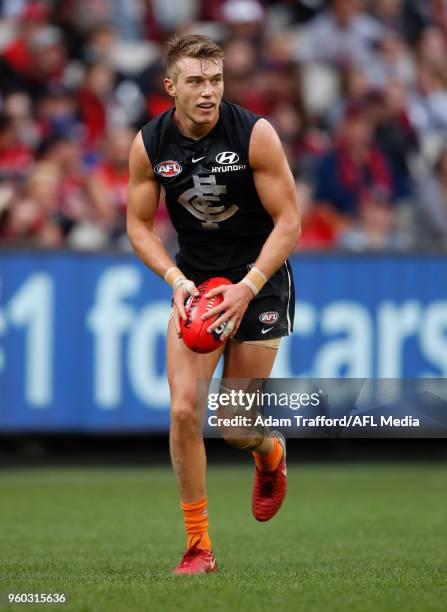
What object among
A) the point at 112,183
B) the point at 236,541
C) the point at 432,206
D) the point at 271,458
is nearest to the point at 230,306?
the point at 271,458

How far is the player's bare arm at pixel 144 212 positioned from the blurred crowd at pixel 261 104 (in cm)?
492

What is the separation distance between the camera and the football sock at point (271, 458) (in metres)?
6.66

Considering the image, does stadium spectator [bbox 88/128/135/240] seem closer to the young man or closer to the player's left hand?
the young man

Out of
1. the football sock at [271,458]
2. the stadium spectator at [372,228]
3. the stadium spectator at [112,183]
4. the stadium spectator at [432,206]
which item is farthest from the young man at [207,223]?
the stadium spectator at [432,206]

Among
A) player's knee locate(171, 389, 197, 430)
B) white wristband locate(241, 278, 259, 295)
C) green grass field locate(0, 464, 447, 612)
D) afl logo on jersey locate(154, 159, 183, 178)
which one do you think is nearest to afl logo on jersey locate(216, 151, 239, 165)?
afl logo on jersey locate(154, 159, 183, 178)

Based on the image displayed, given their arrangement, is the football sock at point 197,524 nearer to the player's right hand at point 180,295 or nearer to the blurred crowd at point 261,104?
the player's right hand at point 180,295

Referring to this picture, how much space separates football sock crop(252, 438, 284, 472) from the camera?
6660mm

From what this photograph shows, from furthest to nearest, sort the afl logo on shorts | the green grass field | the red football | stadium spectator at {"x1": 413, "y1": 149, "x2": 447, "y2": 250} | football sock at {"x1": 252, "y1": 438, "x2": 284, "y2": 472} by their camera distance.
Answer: stadium spectator at {"x1": 413, "y1": 149, "x2": 447, "y2": 250} < football sock at {"x1": 252, "y1": 438, "x2": 284, "y2": 472} < the afl logo on shorts < the red football < the green grass field

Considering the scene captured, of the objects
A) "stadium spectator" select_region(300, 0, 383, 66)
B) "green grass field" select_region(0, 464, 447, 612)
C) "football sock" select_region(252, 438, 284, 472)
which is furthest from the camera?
"stadium spectator" select_region(300, 0, 383, 66)

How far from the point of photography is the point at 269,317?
6270 mm

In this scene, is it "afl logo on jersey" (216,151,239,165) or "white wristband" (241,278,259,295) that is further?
"afl logo on jersey" (216,151,239,165)

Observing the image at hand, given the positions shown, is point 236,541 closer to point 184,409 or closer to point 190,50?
point 184,409

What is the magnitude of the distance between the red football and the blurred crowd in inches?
212

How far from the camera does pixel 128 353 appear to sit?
1084cm
